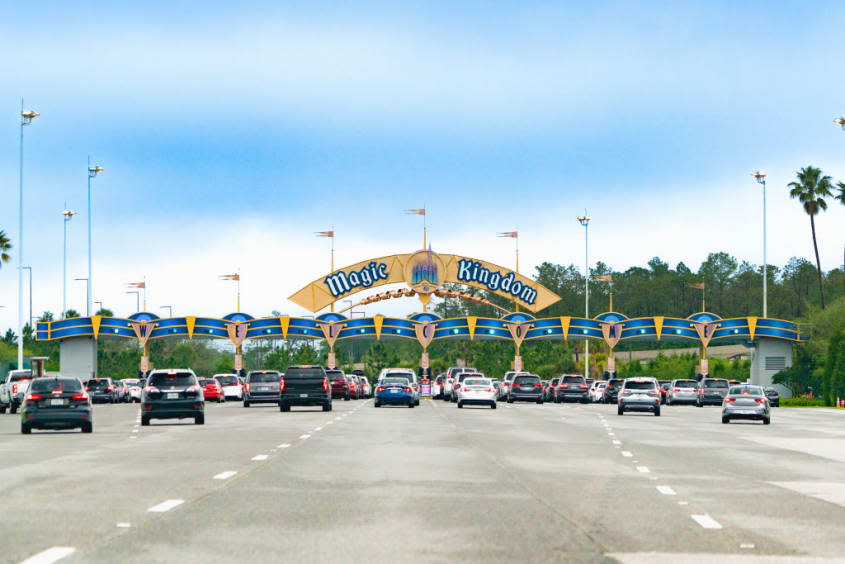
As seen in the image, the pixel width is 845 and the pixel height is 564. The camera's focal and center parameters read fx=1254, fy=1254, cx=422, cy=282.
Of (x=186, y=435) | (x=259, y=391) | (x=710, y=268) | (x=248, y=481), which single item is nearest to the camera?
(x=248, y=481)

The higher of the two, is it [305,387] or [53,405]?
[53,405]

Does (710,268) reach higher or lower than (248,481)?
higher

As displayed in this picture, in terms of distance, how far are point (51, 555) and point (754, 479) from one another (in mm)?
11281

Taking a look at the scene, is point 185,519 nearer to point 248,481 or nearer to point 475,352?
point 248,481

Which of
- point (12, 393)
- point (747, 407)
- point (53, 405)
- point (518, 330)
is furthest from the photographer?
point (518, 330)

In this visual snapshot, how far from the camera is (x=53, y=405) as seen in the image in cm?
3169

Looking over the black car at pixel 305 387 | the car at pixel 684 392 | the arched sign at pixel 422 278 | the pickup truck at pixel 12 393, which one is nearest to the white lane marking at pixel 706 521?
the black car at pixel 305 387

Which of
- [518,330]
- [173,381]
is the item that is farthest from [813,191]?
[173,381]

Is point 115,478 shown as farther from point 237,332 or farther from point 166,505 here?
point 237,332

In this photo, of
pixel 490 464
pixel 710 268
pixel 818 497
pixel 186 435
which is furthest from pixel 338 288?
pixel 710 268

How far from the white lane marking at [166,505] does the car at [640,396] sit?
1415 inches

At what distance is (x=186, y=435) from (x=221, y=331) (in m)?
60.6

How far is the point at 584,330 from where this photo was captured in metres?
90.5

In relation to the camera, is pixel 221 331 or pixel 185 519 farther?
pixel 221 331
